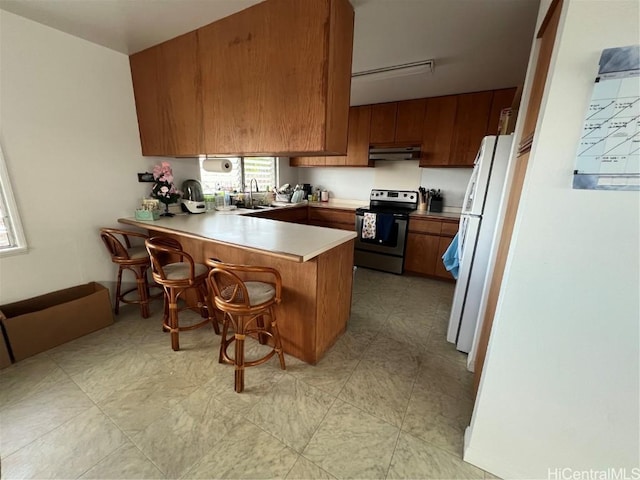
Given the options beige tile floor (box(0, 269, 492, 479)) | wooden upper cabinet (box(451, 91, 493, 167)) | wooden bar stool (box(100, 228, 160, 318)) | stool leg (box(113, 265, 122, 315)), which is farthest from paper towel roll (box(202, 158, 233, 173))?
wooden upper cabinet (box(451, 91, 493, 167))

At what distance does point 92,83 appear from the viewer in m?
2.18

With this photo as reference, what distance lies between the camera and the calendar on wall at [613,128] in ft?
2.52

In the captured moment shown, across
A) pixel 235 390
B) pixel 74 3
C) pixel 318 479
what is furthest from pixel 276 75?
pixel 318 479

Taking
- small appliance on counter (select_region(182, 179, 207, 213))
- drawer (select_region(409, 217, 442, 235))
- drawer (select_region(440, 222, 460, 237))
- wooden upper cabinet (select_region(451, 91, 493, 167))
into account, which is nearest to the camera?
small appliance on counter (select_region(182, 179, 207, 213))

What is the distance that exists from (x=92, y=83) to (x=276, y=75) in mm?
1767

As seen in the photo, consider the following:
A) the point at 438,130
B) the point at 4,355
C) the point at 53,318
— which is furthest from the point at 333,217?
the point at 4,355

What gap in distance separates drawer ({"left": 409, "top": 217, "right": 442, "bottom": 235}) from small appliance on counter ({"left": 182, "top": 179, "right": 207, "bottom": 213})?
2652 mm

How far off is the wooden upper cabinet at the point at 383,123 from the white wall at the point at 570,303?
2988 millimetres

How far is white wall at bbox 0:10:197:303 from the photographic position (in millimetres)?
1858

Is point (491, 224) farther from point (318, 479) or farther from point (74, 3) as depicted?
point (74, 3)

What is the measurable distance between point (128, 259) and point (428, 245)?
3360 millimetres

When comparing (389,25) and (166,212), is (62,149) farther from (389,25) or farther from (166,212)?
(389,25)

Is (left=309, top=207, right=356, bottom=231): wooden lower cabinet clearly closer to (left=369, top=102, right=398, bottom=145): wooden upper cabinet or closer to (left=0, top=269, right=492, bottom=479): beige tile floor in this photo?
(left=369, top=102, right=398, bottom=145): wooden upper cabinet

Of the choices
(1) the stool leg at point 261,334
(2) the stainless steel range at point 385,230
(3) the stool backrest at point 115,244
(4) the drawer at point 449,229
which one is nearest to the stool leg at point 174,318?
(1) the stool leg at point 261,334
